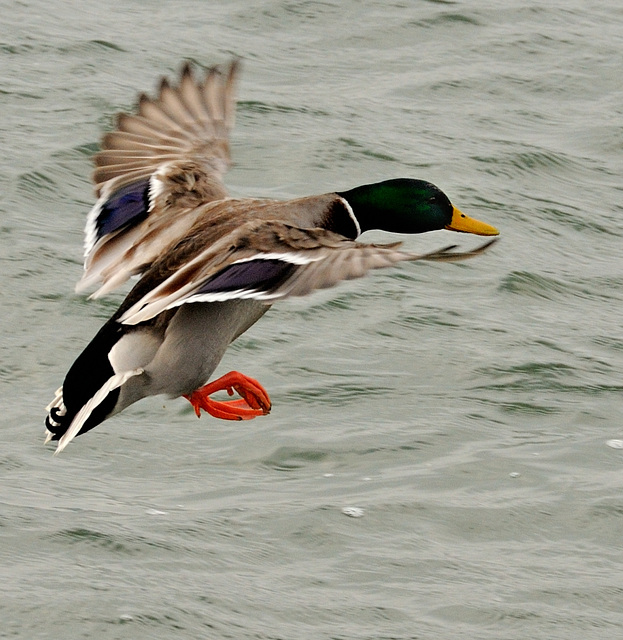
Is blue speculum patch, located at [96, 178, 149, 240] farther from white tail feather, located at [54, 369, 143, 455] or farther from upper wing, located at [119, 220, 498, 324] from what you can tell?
white tail feather, located at [54, 369, 143, 455]

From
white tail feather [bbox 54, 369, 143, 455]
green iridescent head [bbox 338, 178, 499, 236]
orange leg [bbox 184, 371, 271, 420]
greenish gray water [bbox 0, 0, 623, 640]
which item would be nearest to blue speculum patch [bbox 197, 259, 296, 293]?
white tail feather [bbox 54, 369, 143, 455]

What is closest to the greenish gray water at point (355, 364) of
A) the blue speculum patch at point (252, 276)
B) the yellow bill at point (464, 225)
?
the yellow bill at point (464, 225)

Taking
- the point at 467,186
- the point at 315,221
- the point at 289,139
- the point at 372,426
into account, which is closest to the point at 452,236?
the point at 467,186

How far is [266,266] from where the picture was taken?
16.5ft

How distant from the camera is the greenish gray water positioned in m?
5.83

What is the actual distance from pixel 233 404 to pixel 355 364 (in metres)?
1.53

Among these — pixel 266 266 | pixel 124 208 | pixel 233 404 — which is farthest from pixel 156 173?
pixel 266 266

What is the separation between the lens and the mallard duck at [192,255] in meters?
5.02

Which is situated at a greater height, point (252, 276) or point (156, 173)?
point (252, 276)

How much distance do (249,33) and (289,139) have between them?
1723 millimetres

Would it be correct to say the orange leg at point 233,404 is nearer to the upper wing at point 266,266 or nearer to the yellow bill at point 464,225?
the upper wing at point 266,266

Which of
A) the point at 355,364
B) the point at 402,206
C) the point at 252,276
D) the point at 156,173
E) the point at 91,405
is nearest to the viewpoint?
the point at 252,276

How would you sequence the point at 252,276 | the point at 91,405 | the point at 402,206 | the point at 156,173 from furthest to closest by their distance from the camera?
the point at 156,173, the point at 402,206, the point at 91,405, the point at 252,276

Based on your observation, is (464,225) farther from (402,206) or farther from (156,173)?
(156,173)
